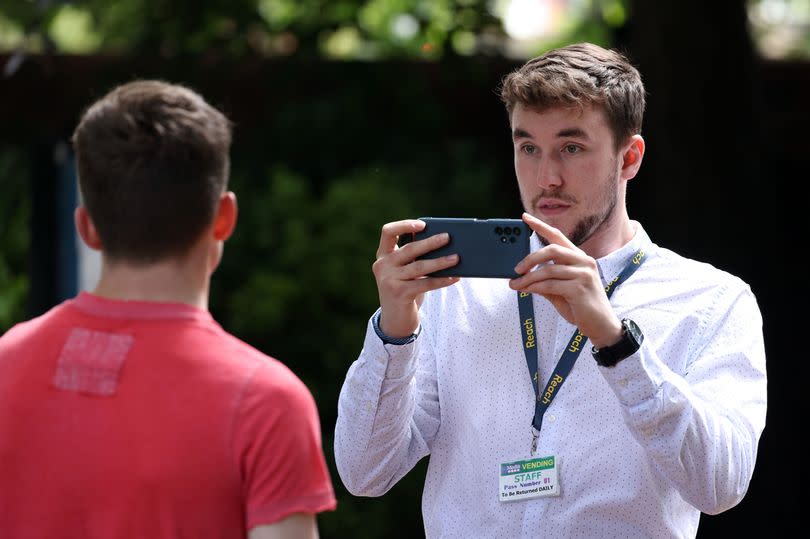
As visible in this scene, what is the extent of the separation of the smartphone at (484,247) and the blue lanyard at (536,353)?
0.33 meters

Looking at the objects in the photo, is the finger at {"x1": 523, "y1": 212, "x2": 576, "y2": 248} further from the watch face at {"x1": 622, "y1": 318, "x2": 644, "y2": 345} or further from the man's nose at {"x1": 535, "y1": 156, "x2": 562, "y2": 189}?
the man's nose at {"x1": 535, "y1": 156, "x2": 562, "y2": 189}

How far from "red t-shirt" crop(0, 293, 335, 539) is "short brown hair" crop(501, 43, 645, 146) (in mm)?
1226

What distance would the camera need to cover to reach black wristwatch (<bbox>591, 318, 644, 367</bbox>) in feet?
8.35

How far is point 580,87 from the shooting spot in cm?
295

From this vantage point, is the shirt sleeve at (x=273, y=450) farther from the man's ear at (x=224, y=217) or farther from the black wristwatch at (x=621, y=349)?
the black wristwatch at (x=621, y=349)

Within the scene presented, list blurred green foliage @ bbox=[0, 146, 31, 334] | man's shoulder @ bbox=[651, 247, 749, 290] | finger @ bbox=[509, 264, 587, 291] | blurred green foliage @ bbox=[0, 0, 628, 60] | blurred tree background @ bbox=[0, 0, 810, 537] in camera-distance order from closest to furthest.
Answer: finger @ bbox=[509, 264, 587, 291] < man's shoulder @ bbox=[651, 247, 749, 290] < blurred tree background @ bbox=[0, 0, 810, 537] < blurred green foliage @ bbox=[0, 0, 628, 60] < blurred green foliage @ bbox=[0, 146, 31, 334]

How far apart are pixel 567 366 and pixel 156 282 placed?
1.14m

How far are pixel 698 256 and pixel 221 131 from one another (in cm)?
463

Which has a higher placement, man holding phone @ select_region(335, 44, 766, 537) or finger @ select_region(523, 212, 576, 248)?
finger @ select_region(523, 212, 576, 248)

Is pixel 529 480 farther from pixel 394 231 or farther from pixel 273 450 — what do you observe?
pixel 273 450

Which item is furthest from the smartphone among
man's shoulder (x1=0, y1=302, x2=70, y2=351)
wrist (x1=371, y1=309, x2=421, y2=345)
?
man's shoulder (x1=0, y1=302, x2=70, y2=351)

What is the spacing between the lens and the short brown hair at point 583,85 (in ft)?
9.67

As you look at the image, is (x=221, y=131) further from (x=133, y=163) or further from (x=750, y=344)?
(x=750, y=344)

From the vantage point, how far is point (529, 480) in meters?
2.77
